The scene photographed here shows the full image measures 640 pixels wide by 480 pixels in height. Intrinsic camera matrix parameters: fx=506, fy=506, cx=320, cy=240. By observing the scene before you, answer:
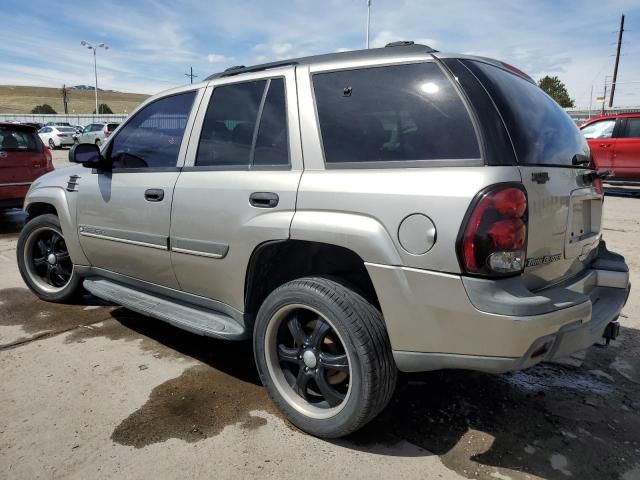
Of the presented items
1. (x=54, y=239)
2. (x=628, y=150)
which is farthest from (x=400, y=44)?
(x=628, y=150)

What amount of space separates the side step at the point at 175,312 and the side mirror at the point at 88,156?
0.91 meters

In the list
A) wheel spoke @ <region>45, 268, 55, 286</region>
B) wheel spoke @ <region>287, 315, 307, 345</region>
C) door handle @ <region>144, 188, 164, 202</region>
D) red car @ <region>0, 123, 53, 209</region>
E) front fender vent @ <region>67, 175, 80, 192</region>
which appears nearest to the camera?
wheel spoke @ <region>287, 315, 307, 345</region>

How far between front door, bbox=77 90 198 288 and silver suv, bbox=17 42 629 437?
0.07 ft

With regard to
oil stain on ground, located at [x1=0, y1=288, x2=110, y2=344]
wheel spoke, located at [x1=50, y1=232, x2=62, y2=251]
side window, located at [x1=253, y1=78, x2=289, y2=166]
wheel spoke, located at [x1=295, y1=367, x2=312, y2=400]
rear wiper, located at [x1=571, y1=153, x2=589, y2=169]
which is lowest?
oil stain on ground, located at [x1=0, y1=288, x2=110, y2=344]

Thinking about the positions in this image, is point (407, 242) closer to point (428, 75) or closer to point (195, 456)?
point (428, 75)

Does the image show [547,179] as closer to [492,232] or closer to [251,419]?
[492,232]

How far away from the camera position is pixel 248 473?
2.30 meters

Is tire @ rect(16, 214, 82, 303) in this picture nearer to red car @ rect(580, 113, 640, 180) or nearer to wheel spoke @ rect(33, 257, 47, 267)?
wheel spoke @ rect(33, 257, 47, 267)

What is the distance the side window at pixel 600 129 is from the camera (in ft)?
40.7

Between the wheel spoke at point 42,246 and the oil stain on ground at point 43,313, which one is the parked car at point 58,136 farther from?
the wheel spoke at point 42,246

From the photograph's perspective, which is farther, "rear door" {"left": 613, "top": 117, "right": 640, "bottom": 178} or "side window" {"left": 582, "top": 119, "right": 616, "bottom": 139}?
"side window" {"left": 582, "top": 119, "right": 616, "bottom": 139}

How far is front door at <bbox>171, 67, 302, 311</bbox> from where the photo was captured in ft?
8.75

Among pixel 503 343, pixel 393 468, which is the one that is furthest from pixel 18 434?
pixel 503 343

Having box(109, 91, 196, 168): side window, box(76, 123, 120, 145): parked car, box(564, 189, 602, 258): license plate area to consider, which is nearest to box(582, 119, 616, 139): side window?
box(564, 189, 602, 258): license plate area
